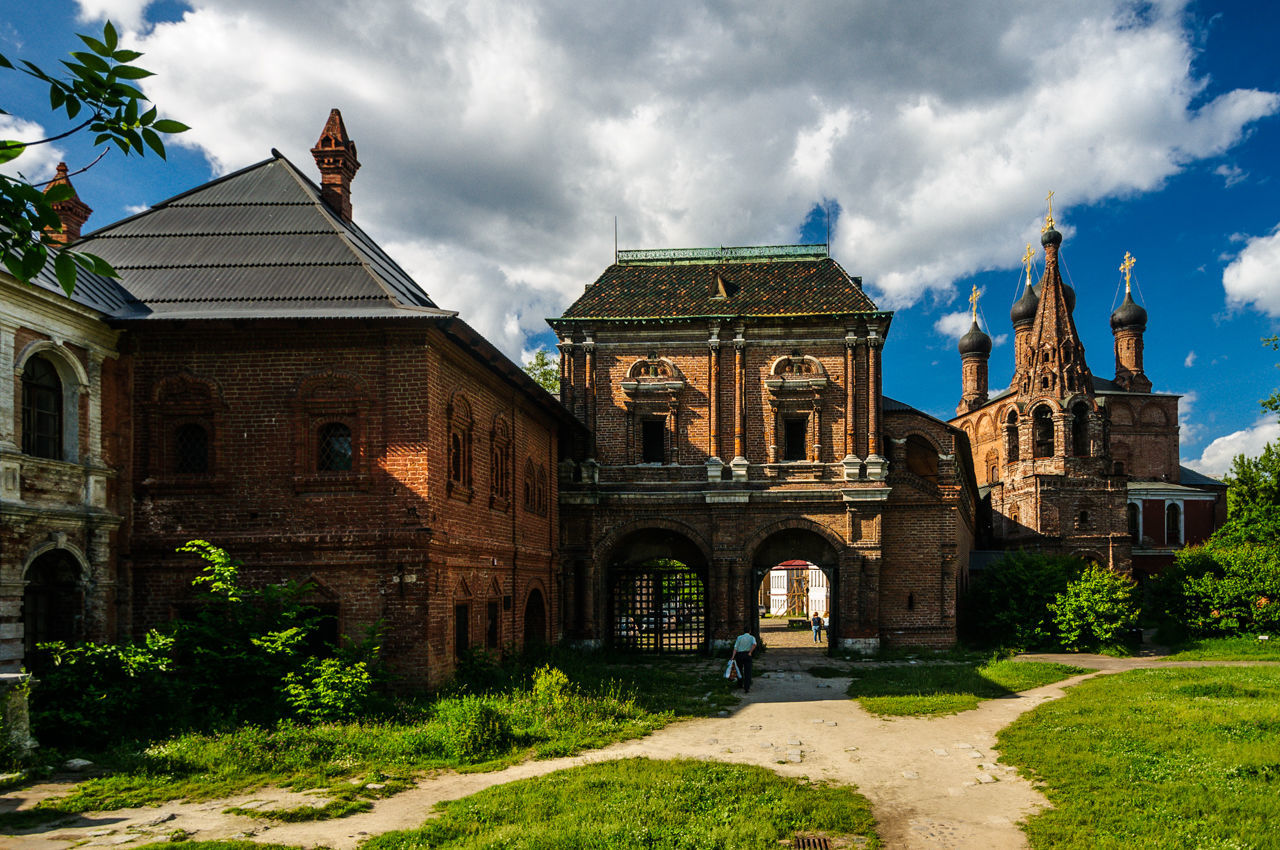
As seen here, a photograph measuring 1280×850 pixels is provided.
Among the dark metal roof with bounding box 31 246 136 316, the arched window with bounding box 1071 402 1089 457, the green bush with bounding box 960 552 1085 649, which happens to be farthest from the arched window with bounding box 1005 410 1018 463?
the dark metal roof with bounding box 31 246 136 316

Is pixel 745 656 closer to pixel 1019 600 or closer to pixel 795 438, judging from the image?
pixel 795 438

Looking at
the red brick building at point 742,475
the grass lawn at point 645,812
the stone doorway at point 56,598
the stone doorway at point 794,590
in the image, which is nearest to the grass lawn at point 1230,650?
the red brick building at point 742,475

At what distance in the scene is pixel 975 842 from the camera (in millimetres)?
8180

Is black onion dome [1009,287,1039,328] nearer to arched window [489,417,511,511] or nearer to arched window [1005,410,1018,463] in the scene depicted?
arched window [1005,410,1018,463]

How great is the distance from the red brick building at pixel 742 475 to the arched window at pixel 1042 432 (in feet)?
42.3

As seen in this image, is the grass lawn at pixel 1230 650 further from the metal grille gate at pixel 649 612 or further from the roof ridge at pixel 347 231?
the roof ridge at pixel 347 231

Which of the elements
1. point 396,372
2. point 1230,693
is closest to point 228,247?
point 396,372

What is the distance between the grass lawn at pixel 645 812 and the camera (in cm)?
775

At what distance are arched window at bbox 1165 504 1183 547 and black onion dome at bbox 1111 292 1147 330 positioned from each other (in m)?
9.80

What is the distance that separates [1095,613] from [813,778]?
694 inches

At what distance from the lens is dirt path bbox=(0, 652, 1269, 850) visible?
Answer: 8180mm

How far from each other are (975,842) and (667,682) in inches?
410

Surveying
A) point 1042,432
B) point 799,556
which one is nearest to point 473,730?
point 799,556

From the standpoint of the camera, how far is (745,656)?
58.9ft
